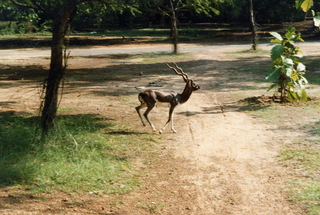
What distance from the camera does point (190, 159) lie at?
7.48 meters

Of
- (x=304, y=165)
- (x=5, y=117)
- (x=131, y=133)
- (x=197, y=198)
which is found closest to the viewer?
(x=197, y=198)

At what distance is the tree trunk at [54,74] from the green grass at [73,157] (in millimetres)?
278

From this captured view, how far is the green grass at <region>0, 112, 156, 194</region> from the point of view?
20.6ft

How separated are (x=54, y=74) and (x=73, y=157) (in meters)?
1.51

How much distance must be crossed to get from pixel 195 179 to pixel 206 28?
104 ft

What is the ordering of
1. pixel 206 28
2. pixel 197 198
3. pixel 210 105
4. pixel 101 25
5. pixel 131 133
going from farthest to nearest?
pixel 101 25, pixel 206 28, pixel 210 105, pixel 131 133, pixel 197 198

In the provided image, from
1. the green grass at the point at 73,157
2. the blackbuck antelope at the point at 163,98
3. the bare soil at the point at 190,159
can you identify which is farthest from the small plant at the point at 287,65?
the green grass at the point at 73,157

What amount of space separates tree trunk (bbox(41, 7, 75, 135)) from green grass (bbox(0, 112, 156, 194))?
10.9 inches

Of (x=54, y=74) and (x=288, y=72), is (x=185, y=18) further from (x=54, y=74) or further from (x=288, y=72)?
(x=54, y=74)

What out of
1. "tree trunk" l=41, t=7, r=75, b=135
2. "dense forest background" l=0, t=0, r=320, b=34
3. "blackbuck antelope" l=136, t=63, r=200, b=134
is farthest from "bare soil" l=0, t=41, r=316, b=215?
"dense forest background" l=0, t=0, r=320, b=34

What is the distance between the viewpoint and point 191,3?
10.3m

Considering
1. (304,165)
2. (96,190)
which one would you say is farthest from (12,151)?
(304,165)

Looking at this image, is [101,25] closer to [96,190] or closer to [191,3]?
[191,3]

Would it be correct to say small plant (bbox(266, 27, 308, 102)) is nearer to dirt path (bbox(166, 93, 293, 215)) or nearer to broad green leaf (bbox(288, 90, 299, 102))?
broad green leaf (bbox(288, 90, 299, 102))
